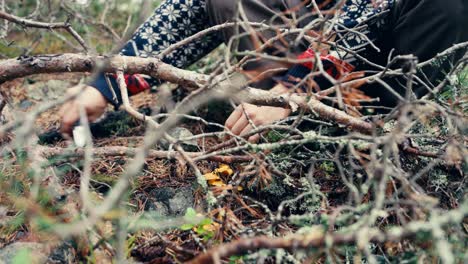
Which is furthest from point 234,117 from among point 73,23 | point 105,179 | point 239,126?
point 73,23

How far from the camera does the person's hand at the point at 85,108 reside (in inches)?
79.4

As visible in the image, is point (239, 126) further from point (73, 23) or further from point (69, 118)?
point (73, 23)

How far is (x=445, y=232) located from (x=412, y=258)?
238 mm

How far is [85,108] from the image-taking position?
83.1 inches

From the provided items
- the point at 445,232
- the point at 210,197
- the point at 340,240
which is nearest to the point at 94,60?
the point at 210,197

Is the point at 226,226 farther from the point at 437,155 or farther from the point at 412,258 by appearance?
the point at 437,155

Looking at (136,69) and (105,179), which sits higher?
(136,69)

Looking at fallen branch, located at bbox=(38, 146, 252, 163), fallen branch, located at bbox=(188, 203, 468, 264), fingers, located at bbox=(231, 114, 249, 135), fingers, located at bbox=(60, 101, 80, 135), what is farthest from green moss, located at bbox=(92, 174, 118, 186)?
fallen branch, located at bbox=(188, 203, 468, 264)

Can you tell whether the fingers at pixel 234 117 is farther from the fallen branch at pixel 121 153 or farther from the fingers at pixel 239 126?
the fallen branch at pixel 121 153

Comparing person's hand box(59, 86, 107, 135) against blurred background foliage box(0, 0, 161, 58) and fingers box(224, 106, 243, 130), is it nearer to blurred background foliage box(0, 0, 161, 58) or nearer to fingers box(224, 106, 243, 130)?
fingers box(224, 106, 243, 130)

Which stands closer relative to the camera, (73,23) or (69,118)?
(69,118)

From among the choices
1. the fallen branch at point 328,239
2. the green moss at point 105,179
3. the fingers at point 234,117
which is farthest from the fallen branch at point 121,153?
the fallen branch at point 328,239

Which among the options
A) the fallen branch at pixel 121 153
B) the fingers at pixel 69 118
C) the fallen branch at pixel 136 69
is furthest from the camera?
the fingers at pixel 69 118

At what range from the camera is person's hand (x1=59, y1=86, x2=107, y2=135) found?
2018mm
